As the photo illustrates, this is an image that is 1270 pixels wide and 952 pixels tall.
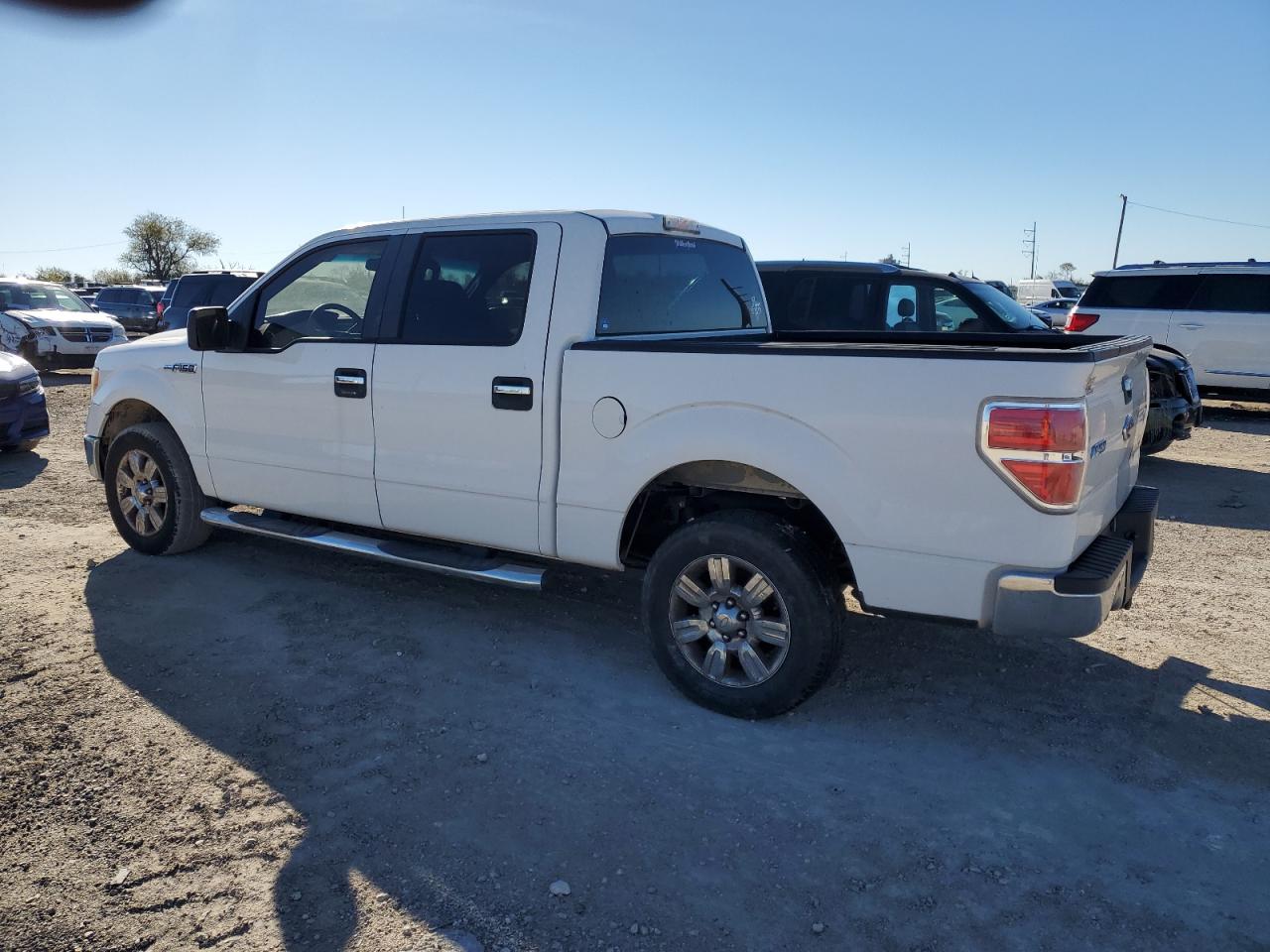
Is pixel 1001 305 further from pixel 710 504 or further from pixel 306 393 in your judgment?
pixel 306 393

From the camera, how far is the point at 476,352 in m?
4.54

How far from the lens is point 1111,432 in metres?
3.70

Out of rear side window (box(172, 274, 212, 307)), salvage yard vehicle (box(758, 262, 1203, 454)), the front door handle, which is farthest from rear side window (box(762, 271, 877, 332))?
rear side window (box(172, 274, 212, 307))

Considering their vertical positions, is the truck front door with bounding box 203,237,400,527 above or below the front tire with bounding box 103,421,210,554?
above

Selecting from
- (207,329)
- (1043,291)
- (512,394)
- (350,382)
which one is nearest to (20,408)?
(207,329)

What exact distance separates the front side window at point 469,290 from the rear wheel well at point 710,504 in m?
1.02

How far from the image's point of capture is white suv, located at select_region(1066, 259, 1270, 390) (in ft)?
40.9

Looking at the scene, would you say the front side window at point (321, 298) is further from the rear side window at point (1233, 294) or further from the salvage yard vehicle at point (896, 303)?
the rear side window at point (1233, 294)

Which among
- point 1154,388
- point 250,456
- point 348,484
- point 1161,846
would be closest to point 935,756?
point 1161,846

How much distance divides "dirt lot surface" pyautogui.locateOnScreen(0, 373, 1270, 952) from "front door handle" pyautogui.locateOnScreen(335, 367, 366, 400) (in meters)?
1.19

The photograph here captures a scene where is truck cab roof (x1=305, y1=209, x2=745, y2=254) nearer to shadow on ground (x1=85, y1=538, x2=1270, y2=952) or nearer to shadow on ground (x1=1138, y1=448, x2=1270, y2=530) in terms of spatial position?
shadow on ground (x1=85, y1=538, x2=1270, y2=952)

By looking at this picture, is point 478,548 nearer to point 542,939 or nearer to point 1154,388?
point 542,939

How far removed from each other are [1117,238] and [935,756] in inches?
3009

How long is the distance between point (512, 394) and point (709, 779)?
6.36ft
